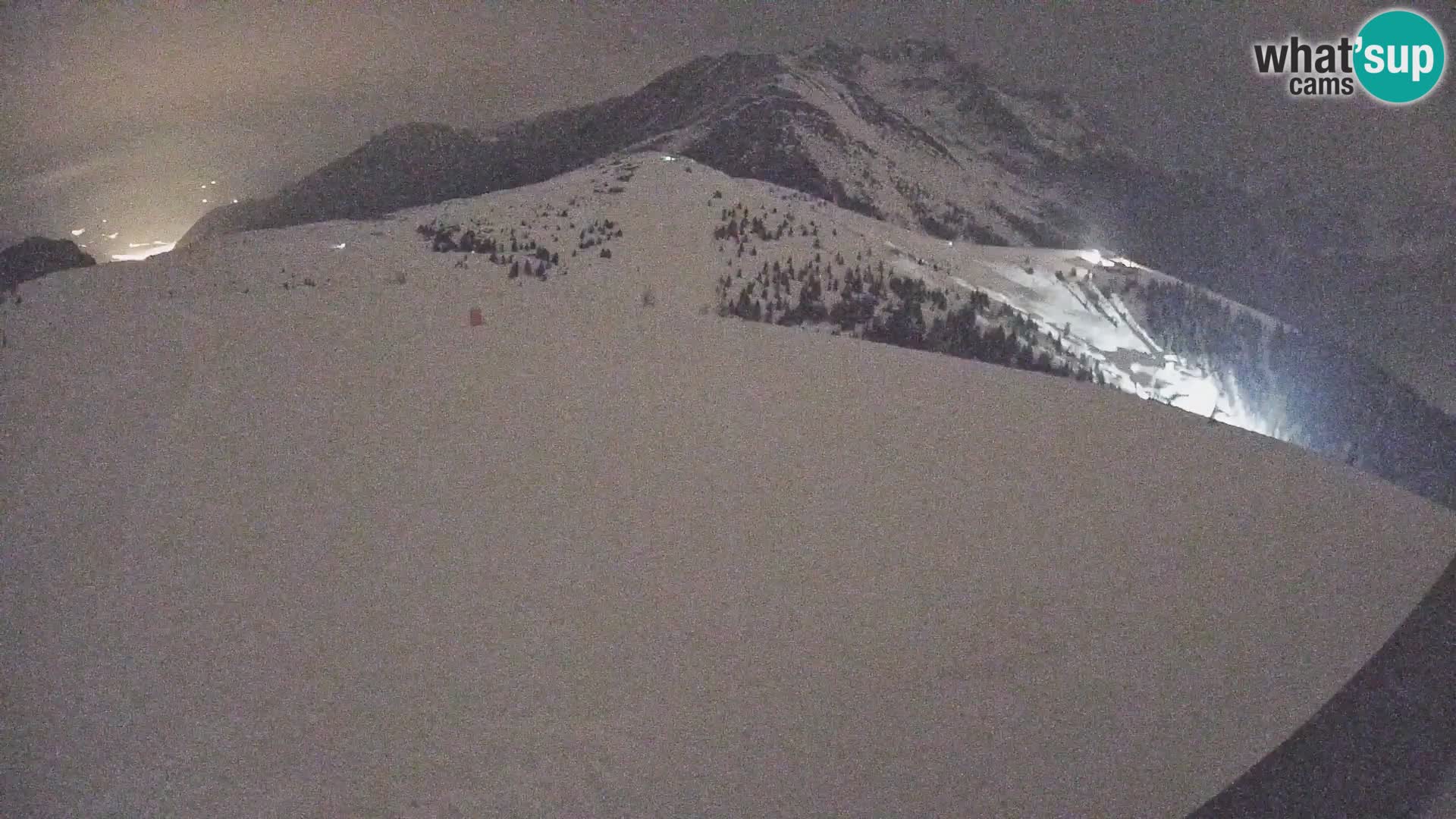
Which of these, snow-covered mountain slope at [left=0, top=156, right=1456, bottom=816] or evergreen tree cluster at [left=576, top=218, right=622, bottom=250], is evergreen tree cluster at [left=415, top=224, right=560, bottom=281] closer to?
evergreen tree cluster at [left=576, top=218, right=622, bottom=250]

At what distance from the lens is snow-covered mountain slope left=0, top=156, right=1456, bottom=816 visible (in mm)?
2984

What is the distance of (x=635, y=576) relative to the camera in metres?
4.09

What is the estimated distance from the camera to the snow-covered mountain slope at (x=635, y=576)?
298 centimetres

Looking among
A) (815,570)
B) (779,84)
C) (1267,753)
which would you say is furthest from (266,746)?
(779,84)

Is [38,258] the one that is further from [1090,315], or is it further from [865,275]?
[1090,315]

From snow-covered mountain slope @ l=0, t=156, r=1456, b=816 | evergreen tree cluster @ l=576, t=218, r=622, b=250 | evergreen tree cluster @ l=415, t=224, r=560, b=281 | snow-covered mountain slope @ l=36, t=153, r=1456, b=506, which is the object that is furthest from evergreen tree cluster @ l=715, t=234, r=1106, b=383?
snow-covered mountain slope @ l=0, t=156, r=1456, b=816

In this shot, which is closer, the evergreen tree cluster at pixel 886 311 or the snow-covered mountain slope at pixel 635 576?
the snow-covered mountain slope at pixel 635 576

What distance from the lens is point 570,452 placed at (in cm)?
528

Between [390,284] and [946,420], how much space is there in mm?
6172

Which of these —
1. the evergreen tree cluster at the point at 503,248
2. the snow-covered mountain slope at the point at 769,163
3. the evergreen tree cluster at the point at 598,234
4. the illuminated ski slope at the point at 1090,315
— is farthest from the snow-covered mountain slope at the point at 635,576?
the snow-covered mountain slope at the point at 769,163

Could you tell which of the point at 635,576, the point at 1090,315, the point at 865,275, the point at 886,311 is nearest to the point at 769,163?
the point at 1090,315

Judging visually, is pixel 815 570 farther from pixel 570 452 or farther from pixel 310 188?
pixel 310 188

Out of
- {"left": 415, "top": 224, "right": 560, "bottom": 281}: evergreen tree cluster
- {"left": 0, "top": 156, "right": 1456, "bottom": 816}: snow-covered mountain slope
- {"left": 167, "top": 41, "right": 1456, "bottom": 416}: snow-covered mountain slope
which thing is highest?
{"left": 167, "top": 41, "right": 1456, "bottom": 416}: snow-covered mountain slope

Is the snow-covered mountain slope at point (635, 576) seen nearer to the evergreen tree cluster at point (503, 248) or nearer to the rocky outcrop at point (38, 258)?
the evergreen tree cluster at point (503, 248)
